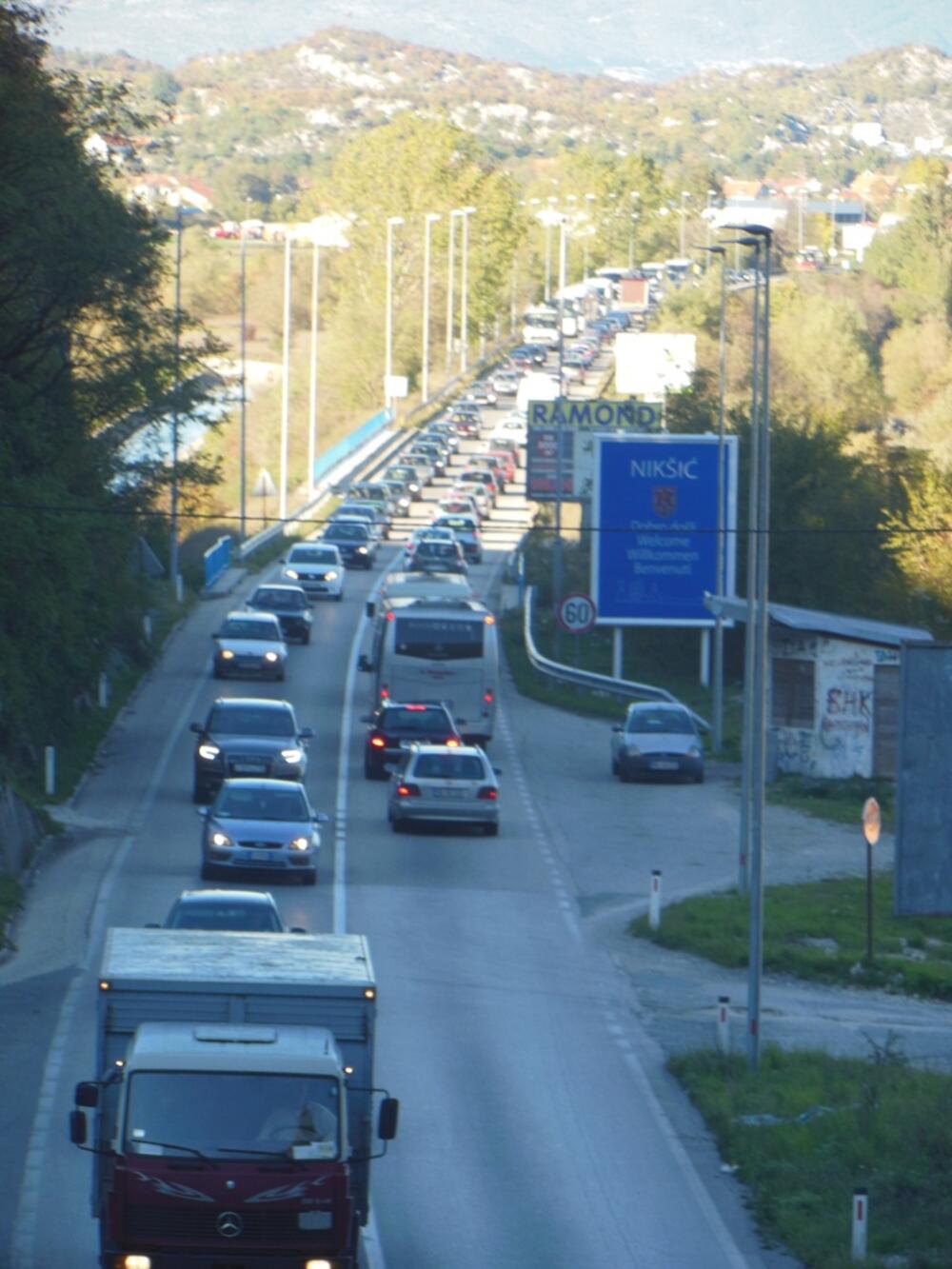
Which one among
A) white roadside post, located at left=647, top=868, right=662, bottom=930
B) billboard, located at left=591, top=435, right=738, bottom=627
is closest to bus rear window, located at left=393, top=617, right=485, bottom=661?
billboard, located at left=591, top=435, right=738, bottom=627

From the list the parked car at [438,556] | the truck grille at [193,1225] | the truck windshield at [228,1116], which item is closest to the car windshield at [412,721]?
the parked car at [438,556]

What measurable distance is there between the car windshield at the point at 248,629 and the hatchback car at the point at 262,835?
20084mm

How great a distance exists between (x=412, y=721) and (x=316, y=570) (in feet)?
79.0

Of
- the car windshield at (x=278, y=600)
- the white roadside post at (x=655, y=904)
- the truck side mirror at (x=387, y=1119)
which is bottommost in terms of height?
the white roadside post at (x=655, y=904)

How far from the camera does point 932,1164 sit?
15.2 meters

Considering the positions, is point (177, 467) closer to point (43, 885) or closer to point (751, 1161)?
point (43, 885)

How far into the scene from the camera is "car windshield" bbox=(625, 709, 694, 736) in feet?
129

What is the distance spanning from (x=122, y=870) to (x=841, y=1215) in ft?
53.0

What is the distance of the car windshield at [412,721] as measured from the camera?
123 ft

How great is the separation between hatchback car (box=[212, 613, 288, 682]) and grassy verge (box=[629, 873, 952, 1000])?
65.5 feet

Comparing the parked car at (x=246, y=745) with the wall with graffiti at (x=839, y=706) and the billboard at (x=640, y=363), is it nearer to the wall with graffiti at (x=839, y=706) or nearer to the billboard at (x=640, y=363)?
the wall with graffiti at (x=839, y=706)

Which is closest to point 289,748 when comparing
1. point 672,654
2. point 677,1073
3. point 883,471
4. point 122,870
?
point 122,870

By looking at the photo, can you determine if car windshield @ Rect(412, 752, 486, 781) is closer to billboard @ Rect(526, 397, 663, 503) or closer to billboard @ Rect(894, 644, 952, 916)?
billboard @ Rect(894, 644, 952, 916)

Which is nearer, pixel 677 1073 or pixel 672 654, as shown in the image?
pixel 677 1073
